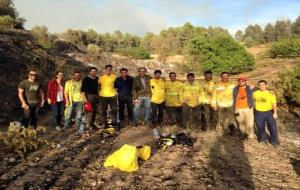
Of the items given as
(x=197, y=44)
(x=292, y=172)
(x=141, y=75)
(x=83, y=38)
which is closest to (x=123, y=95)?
(x=141, y=75)

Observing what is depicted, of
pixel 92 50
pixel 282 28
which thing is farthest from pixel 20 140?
pixel 282 28

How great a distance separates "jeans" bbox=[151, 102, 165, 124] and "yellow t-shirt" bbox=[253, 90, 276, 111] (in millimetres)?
2591

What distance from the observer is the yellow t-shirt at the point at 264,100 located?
10094 mm

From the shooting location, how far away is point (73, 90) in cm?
1025

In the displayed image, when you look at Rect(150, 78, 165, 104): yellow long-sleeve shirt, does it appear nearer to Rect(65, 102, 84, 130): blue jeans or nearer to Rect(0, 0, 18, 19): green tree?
Rect(65, 102, 84, 130): blue jeans

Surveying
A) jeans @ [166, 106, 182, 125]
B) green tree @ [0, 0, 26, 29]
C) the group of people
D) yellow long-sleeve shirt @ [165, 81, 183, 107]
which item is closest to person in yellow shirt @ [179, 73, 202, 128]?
the group of people

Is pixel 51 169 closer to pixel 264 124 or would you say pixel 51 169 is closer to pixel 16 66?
pixel 264 124

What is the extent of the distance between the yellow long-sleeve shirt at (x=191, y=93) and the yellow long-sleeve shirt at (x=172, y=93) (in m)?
0.13

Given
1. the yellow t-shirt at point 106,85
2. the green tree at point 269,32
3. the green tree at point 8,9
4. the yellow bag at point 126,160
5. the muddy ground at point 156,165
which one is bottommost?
the muddy ground at point 156,165

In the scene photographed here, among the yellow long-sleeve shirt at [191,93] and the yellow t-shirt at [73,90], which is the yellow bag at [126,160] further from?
the yellow long-sleeve shirt at [191,93]

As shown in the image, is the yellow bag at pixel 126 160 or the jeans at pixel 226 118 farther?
the jeans at pixel 226 118

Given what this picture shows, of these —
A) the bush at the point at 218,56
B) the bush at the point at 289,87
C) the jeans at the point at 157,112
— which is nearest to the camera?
the jeans at the point at 157,112

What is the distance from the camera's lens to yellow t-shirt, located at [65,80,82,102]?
10.2 metres

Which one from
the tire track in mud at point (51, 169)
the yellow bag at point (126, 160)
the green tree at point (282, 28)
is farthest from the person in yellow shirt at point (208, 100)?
the green tree at point (282, 28)
